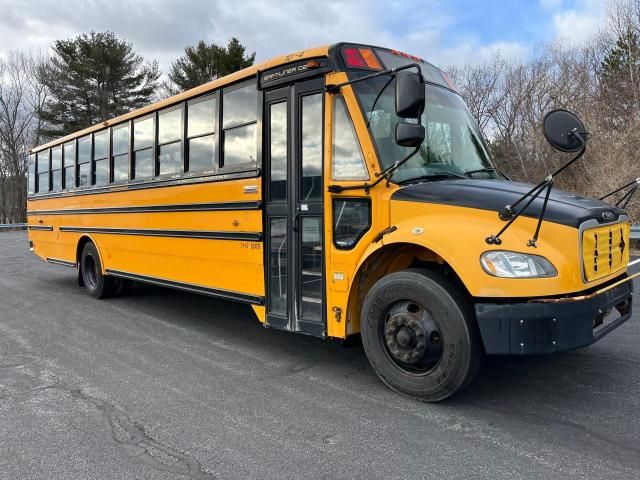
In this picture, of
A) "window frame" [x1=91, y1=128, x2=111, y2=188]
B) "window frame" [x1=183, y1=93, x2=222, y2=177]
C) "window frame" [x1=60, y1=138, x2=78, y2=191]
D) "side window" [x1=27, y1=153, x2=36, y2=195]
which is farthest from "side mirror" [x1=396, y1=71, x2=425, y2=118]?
"side window" [x1=27, y1=153, x2=36, y2=195]

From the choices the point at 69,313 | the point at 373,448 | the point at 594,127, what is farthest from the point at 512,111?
the point at 373,448

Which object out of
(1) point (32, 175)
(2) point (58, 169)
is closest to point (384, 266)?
(2) point (58, 169)

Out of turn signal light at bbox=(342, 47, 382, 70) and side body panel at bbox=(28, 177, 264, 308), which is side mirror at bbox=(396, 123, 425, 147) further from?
side body panel at bbox=(28, 177, 264, 308)

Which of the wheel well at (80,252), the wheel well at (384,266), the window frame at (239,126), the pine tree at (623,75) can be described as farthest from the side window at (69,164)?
the pine tree at (623,75)

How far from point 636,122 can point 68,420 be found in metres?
18.0

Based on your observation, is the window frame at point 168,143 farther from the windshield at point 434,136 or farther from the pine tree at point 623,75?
the pine tree at point 623,75

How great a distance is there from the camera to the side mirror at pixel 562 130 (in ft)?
10.7

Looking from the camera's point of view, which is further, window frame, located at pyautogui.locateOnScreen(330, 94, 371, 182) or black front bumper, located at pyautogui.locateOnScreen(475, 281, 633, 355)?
window frame, located at pyautogui.locateOnScreen(330, 94, 371, 182)

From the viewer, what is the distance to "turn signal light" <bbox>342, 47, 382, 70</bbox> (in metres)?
3.97

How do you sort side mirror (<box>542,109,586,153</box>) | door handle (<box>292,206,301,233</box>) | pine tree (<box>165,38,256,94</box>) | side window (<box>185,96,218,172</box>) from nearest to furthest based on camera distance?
side mirror (<box>542,109,586,153</box>) < door handle (<box>292,206,301,233</box>) < side window (<box>185,96,218,172</box>) < pine tree (<box>165,38,256,94</box>)

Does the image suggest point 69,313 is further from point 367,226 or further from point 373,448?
→ point 373,448

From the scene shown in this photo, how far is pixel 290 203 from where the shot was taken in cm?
433

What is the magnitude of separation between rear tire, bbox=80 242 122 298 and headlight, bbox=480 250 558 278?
6.24 metres

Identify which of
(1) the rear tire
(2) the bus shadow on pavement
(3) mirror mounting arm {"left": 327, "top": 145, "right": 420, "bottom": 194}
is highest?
(3) mirror mounting arm {"left": 327, "top": 145, "right": 420, "bottom": 194}
